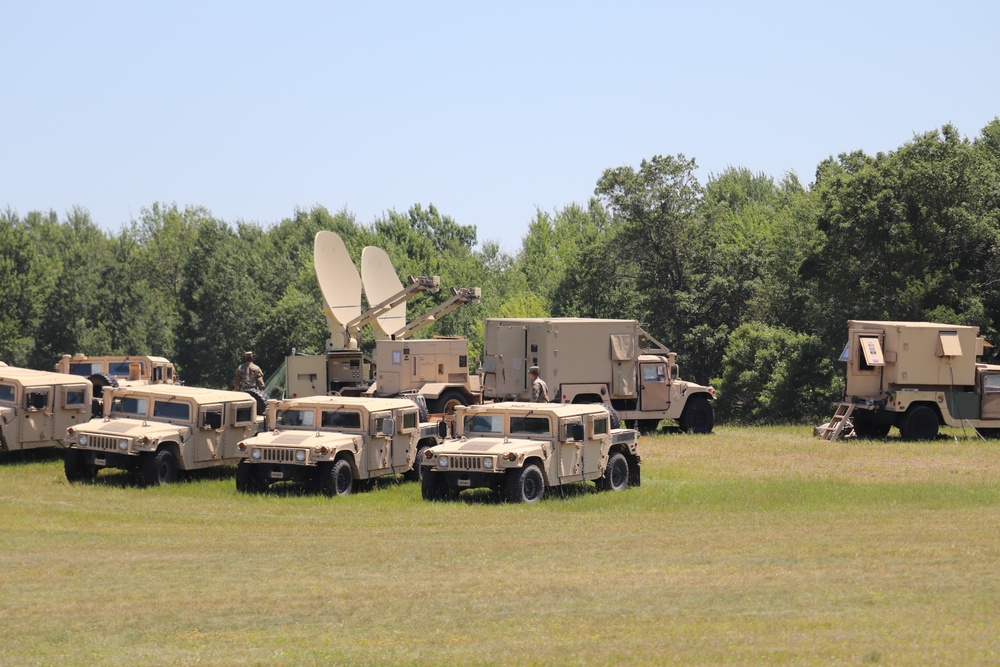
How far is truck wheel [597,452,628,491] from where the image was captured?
23.1 meters

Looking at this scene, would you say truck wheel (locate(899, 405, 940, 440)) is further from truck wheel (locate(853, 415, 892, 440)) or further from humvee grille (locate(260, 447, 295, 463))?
humvee grille (locate(260, 447, 295, 463))

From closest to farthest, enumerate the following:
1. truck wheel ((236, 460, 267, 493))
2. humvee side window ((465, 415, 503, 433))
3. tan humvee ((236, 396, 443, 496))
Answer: tan humvee ((236, 396, 443, 496)) < humvee side window ((465, 415, 503, 433)) < truck wheel ((236, 460, 267, 493))

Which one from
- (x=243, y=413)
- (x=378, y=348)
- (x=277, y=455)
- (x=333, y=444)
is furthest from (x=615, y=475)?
(x=378, y=348)

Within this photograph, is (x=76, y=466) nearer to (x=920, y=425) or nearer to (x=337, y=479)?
(x=337, y=479)

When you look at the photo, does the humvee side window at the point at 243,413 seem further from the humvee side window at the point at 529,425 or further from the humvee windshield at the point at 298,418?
the humvee side window at the point at 529,425

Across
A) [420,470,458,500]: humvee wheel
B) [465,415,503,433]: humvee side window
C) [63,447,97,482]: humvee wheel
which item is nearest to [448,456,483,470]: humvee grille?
[420,470,458,500]: humvee wheel

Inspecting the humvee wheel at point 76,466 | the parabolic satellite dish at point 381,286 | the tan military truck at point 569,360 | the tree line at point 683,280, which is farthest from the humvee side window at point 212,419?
the tree line at point 683,280

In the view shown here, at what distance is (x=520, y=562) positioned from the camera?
1572cm

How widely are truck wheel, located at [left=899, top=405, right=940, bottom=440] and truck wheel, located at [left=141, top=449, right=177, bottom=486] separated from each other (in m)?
18.0

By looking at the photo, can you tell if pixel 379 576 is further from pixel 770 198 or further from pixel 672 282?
pixel 770 198

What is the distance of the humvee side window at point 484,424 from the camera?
22.3 metres

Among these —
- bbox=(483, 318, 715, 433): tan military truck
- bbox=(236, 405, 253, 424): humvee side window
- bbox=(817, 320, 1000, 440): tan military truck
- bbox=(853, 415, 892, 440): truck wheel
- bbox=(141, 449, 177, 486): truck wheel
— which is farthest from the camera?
bbox=(853, 415, 892, 440): truck wheel

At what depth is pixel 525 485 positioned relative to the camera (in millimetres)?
21344

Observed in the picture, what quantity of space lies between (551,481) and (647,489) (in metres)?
2.37
